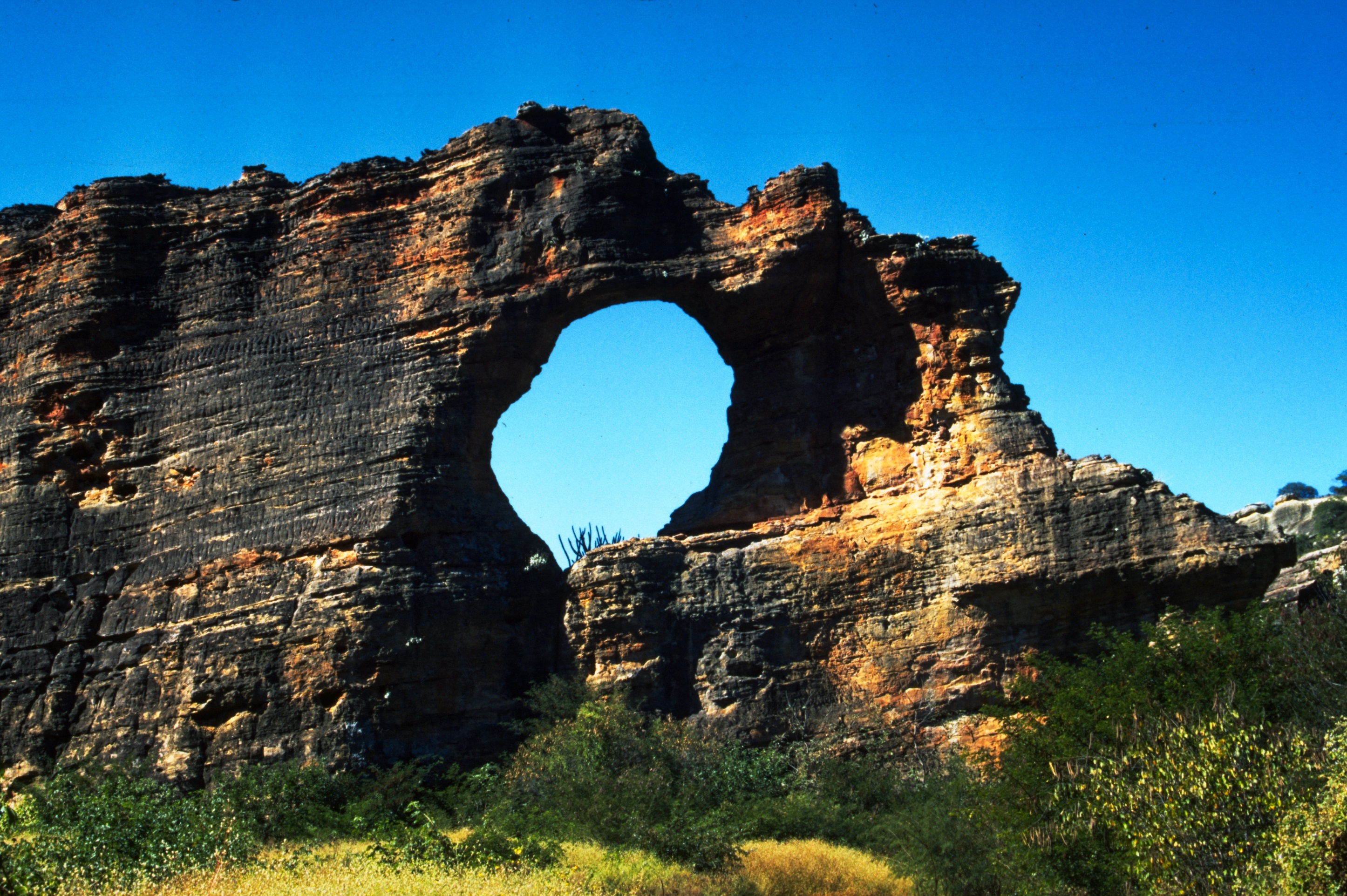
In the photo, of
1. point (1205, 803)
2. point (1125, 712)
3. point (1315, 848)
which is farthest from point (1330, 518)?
point (1315, 848)

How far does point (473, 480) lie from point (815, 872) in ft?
28.2

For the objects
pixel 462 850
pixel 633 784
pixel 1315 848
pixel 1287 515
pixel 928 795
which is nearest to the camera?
pixel 1315 848

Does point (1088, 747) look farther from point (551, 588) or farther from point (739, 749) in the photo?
point (551, 588)

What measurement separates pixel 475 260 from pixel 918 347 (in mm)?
7542

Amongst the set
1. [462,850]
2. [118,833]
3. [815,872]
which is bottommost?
[815,872]

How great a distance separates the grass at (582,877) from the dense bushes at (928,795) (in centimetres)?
28

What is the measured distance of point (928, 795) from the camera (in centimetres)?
1777

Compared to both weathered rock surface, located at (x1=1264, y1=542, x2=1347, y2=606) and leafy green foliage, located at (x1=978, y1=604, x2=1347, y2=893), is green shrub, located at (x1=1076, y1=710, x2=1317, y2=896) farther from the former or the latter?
weathered rock surface, located at (x1=1264, y1=542, x2=1347, y2=606)

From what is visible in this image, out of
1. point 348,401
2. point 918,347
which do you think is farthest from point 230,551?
point 918,347

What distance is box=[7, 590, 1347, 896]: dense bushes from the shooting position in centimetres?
1261

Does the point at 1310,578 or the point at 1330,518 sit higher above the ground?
the point at 1330,518

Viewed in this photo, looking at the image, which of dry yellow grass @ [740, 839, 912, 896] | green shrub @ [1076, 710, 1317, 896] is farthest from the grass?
green shrub @ [1076, 710, 1317, 896]

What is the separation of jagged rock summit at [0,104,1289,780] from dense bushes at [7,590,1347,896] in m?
0.96

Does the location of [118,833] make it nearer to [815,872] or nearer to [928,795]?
[815,872]
